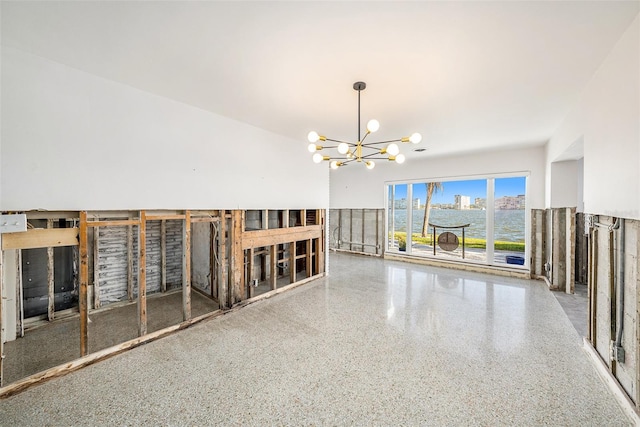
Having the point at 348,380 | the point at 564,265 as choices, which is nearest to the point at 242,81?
the point at 348,380

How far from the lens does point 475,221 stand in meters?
6.80

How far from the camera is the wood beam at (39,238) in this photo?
2.36 meters

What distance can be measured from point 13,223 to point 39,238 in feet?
0.87

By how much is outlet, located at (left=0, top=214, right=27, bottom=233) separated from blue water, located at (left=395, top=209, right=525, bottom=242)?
7.78 meters

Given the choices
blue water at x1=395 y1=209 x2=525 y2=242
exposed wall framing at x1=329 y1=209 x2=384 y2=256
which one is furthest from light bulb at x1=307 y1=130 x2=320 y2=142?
exposed wall framing at x1=329 y1=209 x2=384 y2=256

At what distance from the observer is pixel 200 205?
3764mm

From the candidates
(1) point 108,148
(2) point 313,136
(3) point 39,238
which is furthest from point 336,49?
(3) point 39,238

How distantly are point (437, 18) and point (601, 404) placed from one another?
3428 millimetres

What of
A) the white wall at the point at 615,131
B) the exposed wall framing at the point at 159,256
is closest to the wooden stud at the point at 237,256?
the exposed wall framing at the point at 159,256

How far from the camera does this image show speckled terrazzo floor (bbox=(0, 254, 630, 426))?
6.61ft

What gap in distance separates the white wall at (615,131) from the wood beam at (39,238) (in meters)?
5.07

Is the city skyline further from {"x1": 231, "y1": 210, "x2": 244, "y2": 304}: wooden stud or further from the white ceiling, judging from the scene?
{"x1": 231, "y1": 210, "x2": 244, "y2": 304}: wooden stud

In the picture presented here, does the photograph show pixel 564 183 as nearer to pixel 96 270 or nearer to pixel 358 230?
pixel 358 230

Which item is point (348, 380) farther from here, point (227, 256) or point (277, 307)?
point (227, 256)
